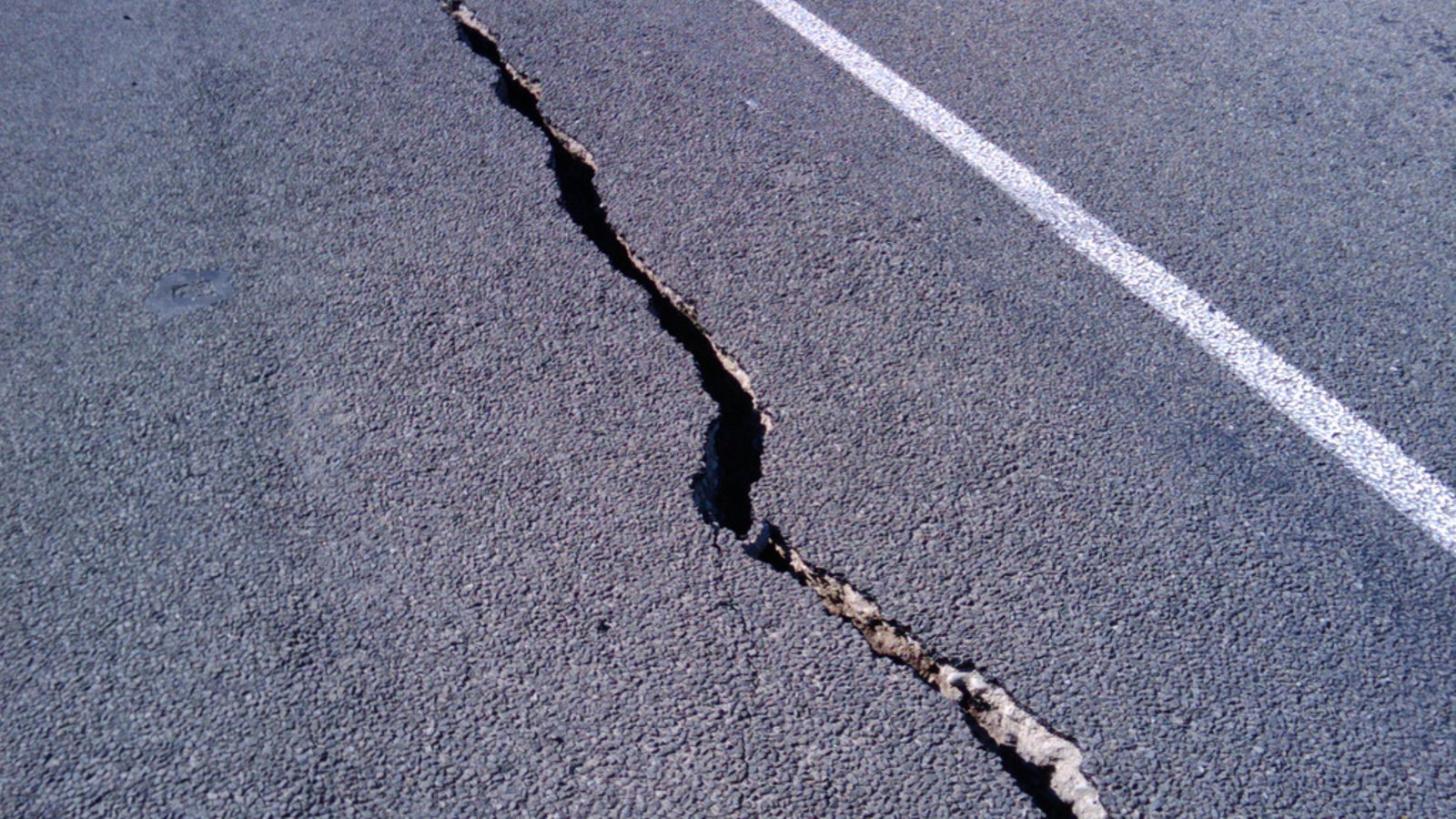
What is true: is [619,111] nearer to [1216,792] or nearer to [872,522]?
[872,522]

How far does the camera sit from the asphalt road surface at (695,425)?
2.08 metres

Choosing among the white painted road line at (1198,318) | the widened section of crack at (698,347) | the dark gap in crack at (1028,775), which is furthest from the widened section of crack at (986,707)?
the white painted road line at (1198,318)

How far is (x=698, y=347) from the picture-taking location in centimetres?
296

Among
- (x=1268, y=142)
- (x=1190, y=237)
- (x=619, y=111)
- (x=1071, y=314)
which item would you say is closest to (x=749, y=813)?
(x=1071, y=314)

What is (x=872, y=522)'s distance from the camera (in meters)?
2.47

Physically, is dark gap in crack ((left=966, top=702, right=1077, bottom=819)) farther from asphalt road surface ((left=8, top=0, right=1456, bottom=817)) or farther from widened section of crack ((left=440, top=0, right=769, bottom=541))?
widened section of crack ((left=440, top=0, right=769, bottom=541))

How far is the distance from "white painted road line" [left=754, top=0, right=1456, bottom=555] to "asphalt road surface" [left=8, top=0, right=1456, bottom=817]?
0.17 feet

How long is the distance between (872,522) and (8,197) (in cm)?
270

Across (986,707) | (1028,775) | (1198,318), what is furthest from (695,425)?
(1198,318)

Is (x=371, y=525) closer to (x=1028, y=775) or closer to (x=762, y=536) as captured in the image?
(x=762, y=536)

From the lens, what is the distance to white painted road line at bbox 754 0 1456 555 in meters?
2.57

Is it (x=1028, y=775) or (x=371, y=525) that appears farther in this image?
(x=371, y=525)

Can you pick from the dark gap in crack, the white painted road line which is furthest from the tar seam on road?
the white painted road line

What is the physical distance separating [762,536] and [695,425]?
36cm
